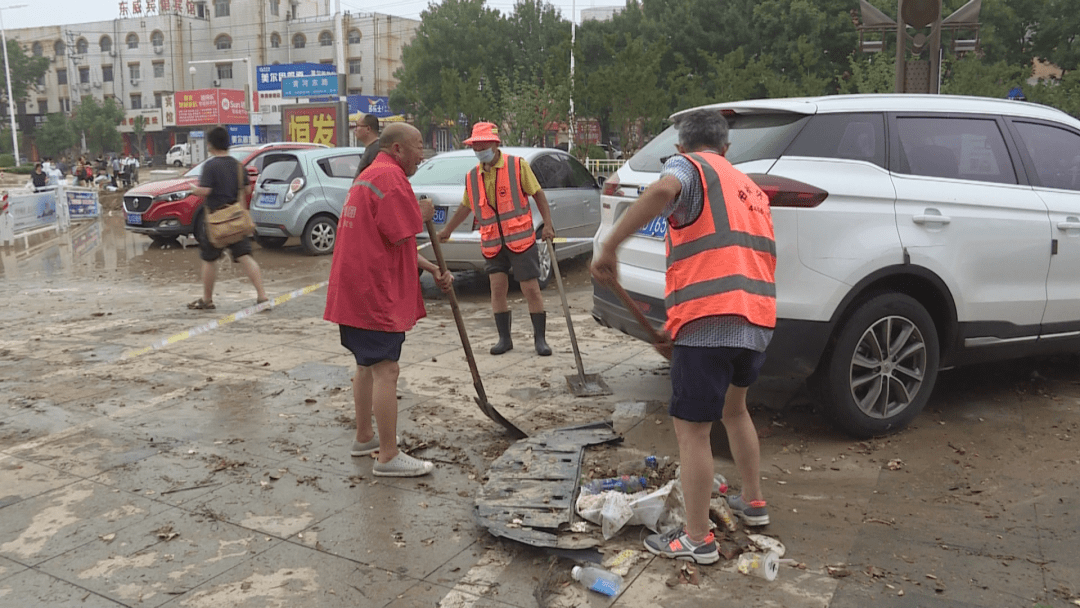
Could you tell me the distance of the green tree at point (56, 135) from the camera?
230 feet

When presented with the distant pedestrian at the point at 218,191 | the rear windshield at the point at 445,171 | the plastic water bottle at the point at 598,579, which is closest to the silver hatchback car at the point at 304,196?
the rear windshield at the point at 445,171

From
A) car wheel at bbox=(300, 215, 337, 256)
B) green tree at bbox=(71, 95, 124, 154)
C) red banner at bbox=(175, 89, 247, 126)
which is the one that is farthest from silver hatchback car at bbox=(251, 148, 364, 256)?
green tree at bbox=(71, 95, 124, 154)

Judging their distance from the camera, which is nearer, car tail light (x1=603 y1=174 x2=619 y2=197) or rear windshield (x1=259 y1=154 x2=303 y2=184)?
car tail light (x1=603 y1=174 x2=619 y2=197)

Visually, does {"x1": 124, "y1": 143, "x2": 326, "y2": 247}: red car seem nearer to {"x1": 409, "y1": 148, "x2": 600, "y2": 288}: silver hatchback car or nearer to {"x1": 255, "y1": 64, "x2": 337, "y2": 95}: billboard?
{"x1": 409, "y1": 148, "x2": 600, "y2": 288}: silver hatchback car

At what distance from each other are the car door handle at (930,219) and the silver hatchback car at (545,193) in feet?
17.1

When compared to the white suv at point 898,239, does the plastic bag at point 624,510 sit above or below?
below

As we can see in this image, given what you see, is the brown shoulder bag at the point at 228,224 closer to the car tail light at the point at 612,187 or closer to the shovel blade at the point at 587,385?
the shovel blade at the point at 587,385

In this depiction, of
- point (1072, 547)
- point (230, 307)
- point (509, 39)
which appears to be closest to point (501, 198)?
point (230, 307)

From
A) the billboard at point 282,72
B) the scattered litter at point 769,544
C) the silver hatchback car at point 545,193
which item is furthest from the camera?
the billboard at point 282,72

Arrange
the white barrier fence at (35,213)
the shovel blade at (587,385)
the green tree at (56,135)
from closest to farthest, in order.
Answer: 1. the shovel blade at (587,385)
2. the white barrier fence at (35,213)
3. the green tree at (56,135)

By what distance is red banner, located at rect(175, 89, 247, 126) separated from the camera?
58.1 meters

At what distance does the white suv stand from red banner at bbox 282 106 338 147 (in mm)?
23448

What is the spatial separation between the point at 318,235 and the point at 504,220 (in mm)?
7385

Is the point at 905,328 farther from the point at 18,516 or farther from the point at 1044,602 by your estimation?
the point at 18,516
